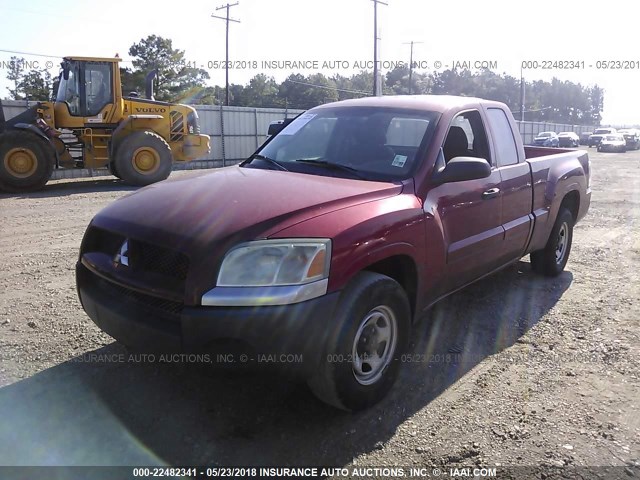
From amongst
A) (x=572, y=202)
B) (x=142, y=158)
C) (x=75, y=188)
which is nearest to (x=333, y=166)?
(x=572, y=202)

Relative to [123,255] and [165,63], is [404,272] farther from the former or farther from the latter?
[165,63]

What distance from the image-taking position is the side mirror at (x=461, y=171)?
3.57 m

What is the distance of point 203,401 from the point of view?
322 centimetres

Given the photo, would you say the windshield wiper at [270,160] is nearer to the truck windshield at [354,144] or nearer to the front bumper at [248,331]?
the truck windshield at [354,144]

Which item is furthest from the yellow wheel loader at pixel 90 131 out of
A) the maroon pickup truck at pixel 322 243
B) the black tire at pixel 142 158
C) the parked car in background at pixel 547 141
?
the parked car in background at pixel 547 141

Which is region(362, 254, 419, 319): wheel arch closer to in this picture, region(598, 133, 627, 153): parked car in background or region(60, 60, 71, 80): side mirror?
region(60, 60, 71, 80): side mirror

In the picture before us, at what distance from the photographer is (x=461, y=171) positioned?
3561mm

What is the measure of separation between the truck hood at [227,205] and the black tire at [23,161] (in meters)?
10.5

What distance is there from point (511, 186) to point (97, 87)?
472 inches

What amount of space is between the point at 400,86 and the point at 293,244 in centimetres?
6125

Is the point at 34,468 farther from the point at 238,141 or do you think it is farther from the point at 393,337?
the point at 238,141

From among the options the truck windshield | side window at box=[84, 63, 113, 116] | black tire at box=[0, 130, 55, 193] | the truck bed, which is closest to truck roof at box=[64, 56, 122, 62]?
side window at box=[84, 63, 113, 116]

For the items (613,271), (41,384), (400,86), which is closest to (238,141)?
(613,271)

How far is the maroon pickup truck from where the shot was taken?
2611mm
